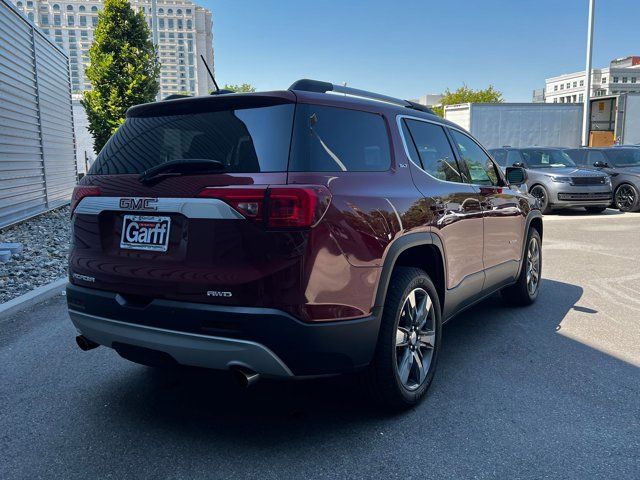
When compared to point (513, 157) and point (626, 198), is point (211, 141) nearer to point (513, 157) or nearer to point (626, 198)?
point (513, 157)

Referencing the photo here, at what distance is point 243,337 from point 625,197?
15102 mm

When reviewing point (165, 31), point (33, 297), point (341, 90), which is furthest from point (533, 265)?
point (165, 31)

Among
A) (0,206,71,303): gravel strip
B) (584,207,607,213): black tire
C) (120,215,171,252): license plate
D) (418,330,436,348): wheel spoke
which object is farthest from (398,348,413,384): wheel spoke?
(584,207,607,213): black tire

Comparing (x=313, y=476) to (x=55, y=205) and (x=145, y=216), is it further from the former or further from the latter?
(x=55, y=205)

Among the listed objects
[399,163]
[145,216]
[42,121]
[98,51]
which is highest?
[98,51]

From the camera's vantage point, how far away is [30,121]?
39.0 ft

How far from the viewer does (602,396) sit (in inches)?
133

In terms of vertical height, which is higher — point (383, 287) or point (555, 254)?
point (383, 287)

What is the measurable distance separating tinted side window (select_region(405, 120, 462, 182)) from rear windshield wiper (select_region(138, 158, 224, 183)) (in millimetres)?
1412

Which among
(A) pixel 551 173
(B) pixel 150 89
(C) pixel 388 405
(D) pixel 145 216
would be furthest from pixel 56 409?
(B) pixel 150 89

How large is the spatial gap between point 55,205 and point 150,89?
6615 mm

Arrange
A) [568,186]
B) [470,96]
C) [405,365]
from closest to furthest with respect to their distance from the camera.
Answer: [405,365] → [568,186] → [470,96]

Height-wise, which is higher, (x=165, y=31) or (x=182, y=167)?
(x=165, y=31)

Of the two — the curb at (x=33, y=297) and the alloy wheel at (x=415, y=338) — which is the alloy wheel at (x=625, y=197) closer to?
the alloy wheel at (x=415, y=338)
